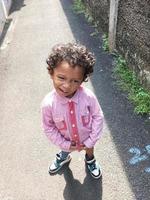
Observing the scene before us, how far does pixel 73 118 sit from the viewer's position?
9.73ft

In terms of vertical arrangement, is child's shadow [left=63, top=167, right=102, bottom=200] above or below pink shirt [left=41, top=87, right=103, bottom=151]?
below

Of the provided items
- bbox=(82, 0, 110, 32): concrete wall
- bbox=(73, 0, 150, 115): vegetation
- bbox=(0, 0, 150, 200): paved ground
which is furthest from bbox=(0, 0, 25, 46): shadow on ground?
bbox=(73, 0, 150, 115): vegetation

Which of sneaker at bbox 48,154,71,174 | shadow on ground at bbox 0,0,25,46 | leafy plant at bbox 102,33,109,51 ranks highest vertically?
leafy plant at bbox 102,33,109,51

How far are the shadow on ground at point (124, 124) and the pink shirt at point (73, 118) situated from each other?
79cm

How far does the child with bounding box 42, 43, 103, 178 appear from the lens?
2531 millimetres

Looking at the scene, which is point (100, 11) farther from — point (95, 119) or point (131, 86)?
point (95, 119)

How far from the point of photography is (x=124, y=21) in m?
5.38

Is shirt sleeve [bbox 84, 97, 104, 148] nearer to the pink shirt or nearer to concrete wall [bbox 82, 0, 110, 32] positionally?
the pink shirt

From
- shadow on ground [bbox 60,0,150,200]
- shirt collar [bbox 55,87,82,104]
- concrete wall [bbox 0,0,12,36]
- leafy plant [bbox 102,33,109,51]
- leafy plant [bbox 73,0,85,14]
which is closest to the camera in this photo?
shirt collar [bbox 55,87,82,104]

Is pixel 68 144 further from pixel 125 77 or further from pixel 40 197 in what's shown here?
pixel 125 77

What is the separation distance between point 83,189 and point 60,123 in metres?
0.99

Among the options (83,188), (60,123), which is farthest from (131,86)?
(60,123)

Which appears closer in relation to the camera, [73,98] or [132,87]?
[73,98]

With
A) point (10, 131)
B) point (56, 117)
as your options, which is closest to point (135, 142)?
point (56, 117)
